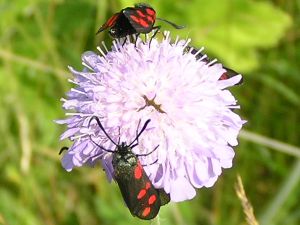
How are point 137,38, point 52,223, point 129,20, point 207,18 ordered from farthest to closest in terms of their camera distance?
point 207,18, point 52,223, point 137,38, point 129,20

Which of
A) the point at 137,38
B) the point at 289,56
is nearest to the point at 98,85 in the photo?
the point at 137,38

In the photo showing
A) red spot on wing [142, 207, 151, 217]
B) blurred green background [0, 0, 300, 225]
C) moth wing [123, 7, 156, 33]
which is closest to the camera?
red spot on wing [142, 207, 151, 217]

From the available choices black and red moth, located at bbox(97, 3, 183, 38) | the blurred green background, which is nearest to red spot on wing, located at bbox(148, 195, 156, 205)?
black and red moth, located at bbox(97, 3, 183, 38)

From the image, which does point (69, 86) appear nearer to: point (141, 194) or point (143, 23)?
point (143, 23)

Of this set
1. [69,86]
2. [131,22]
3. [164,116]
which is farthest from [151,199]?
[69,86]

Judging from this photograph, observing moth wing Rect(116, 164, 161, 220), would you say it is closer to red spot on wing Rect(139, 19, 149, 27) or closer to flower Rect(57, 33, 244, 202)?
flower Rect(57, 33, 244, 202)

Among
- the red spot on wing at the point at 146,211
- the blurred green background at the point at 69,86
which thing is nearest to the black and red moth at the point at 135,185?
the red spot on wing at the point at 146,211

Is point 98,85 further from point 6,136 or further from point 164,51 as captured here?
point 6,136
